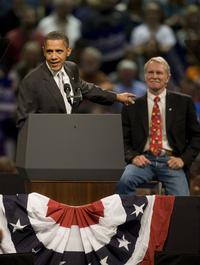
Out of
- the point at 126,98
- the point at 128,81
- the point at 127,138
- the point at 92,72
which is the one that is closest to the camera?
the point at 126,98

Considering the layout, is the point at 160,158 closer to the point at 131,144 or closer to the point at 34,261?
the point at 131,144

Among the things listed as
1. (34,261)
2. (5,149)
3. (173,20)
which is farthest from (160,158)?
(173,20)

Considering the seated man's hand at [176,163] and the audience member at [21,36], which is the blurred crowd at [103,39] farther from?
the seated man's hand at [176,163]

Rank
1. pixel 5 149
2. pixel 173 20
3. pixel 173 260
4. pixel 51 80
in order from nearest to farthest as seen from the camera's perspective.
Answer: pixel 173 260 → pixel 51 80 → pixel 5 149 → pixel 173 20

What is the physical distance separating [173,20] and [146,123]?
14.9 ft

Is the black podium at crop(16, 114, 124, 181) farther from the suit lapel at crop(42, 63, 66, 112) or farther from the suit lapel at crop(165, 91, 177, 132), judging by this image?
the suit lapel at crop(165, 91, 177, 132)

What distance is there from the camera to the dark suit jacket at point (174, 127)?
7996 mm

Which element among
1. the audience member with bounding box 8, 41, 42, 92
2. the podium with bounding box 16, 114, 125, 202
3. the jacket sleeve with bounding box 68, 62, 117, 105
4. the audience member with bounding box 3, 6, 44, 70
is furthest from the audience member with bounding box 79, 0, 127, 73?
the podium with bounding box 16, 114, 125, 202

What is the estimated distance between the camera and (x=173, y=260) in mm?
6793

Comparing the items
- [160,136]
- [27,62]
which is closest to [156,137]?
[160,136]

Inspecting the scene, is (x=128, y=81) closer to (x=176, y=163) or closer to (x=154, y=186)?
(x=154, y=186)

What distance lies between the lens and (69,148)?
22.4 feet

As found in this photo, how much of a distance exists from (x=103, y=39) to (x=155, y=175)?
3.95 meters

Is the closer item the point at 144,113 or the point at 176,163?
the point at 176,163
